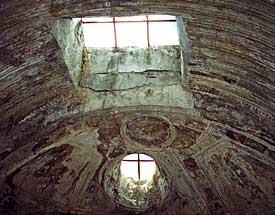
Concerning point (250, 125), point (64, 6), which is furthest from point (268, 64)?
point (64, 6)

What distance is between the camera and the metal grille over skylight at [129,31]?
1092 centimetres

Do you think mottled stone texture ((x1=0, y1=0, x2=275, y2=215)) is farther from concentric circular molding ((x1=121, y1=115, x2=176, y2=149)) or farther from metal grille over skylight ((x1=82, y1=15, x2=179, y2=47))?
metal grille over skylight ((x1=82, y1=15, x2=179, y2=47))

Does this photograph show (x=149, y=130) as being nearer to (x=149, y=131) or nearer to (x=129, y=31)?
(x=149, y=131)

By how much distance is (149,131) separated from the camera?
38.0ft

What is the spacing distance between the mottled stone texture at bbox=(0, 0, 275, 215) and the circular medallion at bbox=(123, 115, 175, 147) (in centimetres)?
10

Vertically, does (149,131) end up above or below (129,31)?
below

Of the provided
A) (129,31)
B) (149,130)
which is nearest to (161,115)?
(149,130)

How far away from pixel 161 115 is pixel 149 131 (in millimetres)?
356

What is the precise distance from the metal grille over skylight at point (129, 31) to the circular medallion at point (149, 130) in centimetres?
96

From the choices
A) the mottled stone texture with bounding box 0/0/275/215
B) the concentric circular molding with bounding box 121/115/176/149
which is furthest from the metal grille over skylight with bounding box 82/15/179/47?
the concentric circular molding with bounding box 121/115/176/149

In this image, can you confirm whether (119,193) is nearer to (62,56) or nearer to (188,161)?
(188,161)

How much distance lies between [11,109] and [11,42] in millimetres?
1298

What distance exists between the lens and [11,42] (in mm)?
9680

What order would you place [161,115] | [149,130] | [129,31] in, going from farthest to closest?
[149,130]
[161,115]
[129,31]
